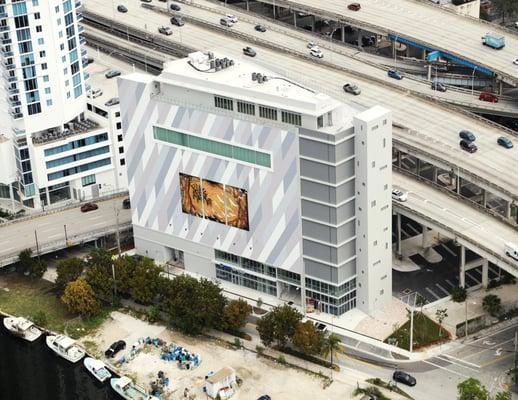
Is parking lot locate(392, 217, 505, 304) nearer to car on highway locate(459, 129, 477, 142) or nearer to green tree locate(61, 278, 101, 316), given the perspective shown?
car on highway locate(459, 129, 477, 142)

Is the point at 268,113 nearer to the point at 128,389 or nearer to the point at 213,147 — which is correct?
the point at 213,147

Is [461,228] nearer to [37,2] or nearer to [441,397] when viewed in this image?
[441,397]

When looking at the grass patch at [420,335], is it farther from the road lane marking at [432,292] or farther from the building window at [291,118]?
the building window at [291,118]

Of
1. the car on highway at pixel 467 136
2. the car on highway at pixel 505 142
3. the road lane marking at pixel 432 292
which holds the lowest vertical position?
the road lane marking at pixel 432 292

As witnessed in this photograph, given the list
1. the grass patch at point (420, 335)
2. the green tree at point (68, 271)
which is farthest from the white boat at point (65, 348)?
the grass patch at point (420, 335)

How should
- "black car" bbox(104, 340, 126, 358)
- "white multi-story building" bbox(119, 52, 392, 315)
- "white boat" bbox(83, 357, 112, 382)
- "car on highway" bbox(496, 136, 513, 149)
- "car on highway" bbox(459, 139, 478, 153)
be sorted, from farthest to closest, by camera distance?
1. "car on highway" bbox(496, 136, 513, 149)
2. "car on highway" bbox(459, 139, 478, 153)
3. "black car" bbox(104, 340, 126, 358)
4. "white boat" bbox(83, 357, 112, 382)
5. "white multi-story building" bbox(119, 52, 392, 315)

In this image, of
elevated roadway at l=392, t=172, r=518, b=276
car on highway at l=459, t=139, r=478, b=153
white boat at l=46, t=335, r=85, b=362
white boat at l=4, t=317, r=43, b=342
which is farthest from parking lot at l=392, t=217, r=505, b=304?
white boat at l=4, t=317, r=43, b=342
